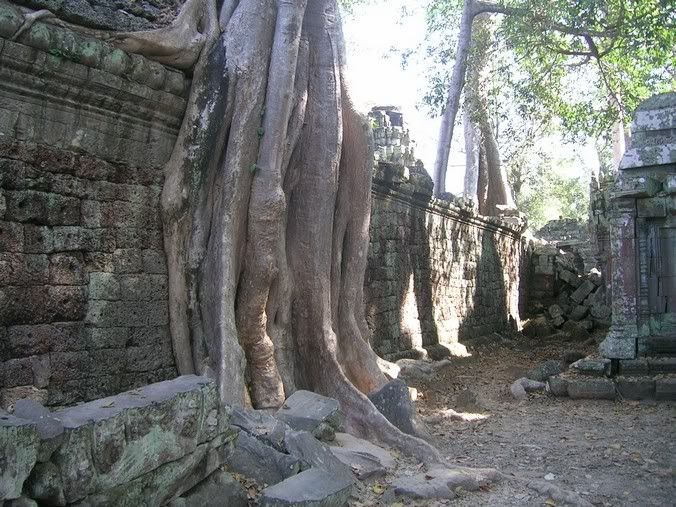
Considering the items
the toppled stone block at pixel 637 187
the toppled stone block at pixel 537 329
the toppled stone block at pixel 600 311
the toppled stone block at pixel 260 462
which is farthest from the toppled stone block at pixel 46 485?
the toppled stone block at pixel 600 311

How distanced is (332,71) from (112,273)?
2.22 meters

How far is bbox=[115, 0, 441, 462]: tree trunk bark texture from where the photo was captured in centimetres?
449

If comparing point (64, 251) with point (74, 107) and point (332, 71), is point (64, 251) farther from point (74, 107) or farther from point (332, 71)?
point (332, 71)

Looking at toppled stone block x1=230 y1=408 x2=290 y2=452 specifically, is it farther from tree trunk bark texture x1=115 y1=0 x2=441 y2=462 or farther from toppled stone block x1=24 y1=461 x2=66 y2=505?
toppled stone block x1=24 y1=461 x2=66 y2=505

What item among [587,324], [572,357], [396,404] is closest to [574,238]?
[587,324]

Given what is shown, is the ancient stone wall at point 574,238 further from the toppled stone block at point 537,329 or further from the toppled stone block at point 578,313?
the toppled stone block at point 537,329

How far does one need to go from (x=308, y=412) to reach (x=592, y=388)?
13.1 feet

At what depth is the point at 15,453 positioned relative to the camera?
2096 mm

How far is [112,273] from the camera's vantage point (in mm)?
4246

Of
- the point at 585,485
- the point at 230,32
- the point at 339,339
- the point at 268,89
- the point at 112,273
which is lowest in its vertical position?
the point at 585,485

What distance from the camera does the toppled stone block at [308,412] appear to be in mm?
4074

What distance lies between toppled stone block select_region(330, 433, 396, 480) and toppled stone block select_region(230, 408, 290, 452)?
1.60 ft

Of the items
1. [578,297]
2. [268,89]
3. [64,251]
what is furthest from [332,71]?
[578,297]

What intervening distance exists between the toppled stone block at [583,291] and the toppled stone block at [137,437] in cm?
1331
